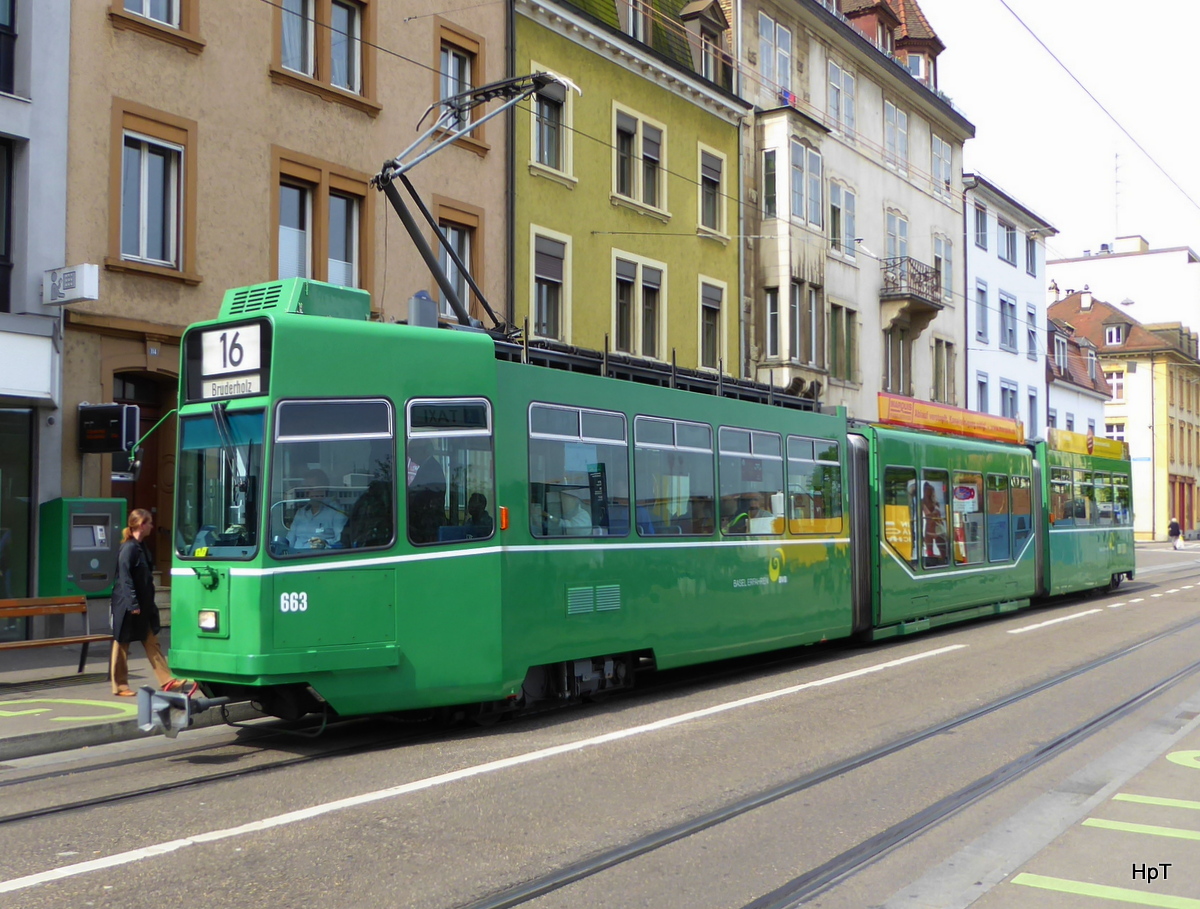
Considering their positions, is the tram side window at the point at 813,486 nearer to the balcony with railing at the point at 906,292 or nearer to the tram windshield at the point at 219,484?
the tram windshield at the point at 219,484

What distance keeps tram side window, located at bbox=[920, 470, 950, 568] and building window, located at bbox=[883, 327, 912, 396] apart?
17.0 meters

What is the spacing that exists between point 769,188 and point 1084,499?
988 cm

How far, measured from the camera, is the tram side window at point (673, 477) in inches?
452

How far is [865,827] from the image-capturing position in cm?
670

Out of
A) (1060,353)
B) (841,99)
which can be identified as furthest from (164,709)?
(1060,353)

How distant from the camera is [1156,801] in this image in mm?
7355

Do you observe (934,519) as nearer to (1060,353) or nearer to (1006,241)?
(1006,241)

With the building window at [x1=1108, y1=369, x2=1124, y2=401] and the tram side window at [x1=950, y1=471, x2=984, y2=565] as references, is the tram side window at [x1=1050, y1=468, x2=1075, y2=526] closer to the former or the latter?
the tram side window at [x1=950, y1=471, x2=984, y2=565]

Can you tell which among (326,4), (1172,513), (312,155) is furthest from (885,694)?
(1172,513)

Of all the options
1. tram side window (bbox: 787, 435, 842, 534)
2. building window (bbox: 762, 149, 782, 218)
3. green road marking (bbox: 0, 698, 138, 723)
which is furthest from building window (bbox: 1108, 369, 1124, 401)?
green road marking (bbox: 0, 698, 138, 723)

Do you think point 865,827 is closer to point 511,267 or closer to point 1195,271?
point 511,267

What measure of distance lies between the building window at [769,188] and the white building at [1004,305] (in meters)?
14.7

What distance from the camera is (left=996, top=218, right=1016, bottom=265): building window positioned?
45188 mm

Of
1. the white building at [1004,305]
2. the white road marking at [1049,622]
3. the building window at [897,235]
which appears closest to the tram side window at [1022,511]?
the white road marking at [1049,622]
